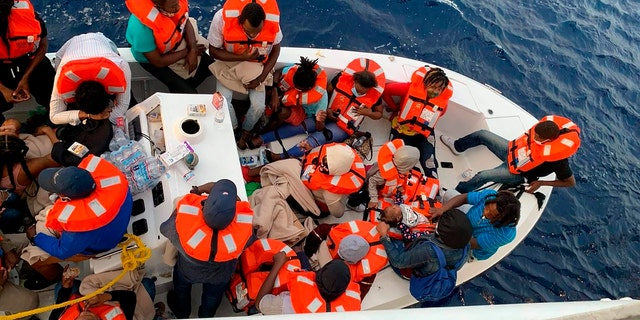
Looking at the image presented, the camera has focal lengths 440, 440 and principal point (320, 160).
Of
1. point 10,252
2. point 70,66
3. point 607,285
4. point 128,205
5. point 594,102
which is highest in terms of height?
point 70,66

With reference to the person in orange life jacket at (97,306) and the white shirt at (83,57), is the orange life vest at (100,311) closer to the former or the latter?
the person in orange life jacket at (97,306)

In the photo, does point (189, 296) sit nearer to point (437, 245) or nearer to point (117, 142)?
point (117, 142)

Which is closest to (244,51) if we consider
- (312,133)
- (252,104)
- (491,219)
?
(252,104)

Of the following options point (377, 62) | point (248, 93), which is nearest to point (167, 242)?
point (248, 93)

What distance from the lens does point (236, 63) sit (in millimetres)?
3695

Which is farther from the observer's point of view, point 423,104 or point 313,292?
point 423,104

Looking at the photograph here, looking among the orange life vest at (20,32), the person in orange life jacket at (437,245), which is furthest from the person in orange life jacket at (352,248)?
the orange life vest at (20,32)

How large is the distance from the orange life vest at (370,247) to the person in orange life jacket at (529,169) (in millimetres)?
1365

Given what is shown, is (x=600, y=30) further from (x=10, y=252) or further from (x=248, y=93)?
(x=10, y=252)

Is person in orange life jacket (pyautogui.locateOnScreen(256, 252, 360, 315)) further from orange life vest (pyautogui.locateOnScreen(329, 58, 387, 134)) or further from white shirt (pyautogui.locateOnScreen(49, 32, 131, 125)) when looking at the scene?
orange life vest (pyautogui.locateOnScreen(329, 58, 387, 134))

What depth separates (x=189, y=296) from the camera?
2.83 m

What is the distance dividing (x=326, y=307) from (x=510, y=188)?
227cm

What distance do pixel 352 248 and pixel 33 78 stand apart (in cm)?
273

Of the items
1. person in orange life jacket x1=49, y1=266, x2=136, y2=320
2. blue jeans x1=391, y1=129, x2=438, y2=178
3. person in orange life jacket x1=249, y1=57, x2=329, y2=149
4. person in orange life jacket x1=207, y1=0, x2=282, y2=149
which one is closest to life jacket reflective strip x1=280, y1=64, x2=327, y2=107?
person in orange life jacket x1=249, y1=57, x2=329, y2=149
